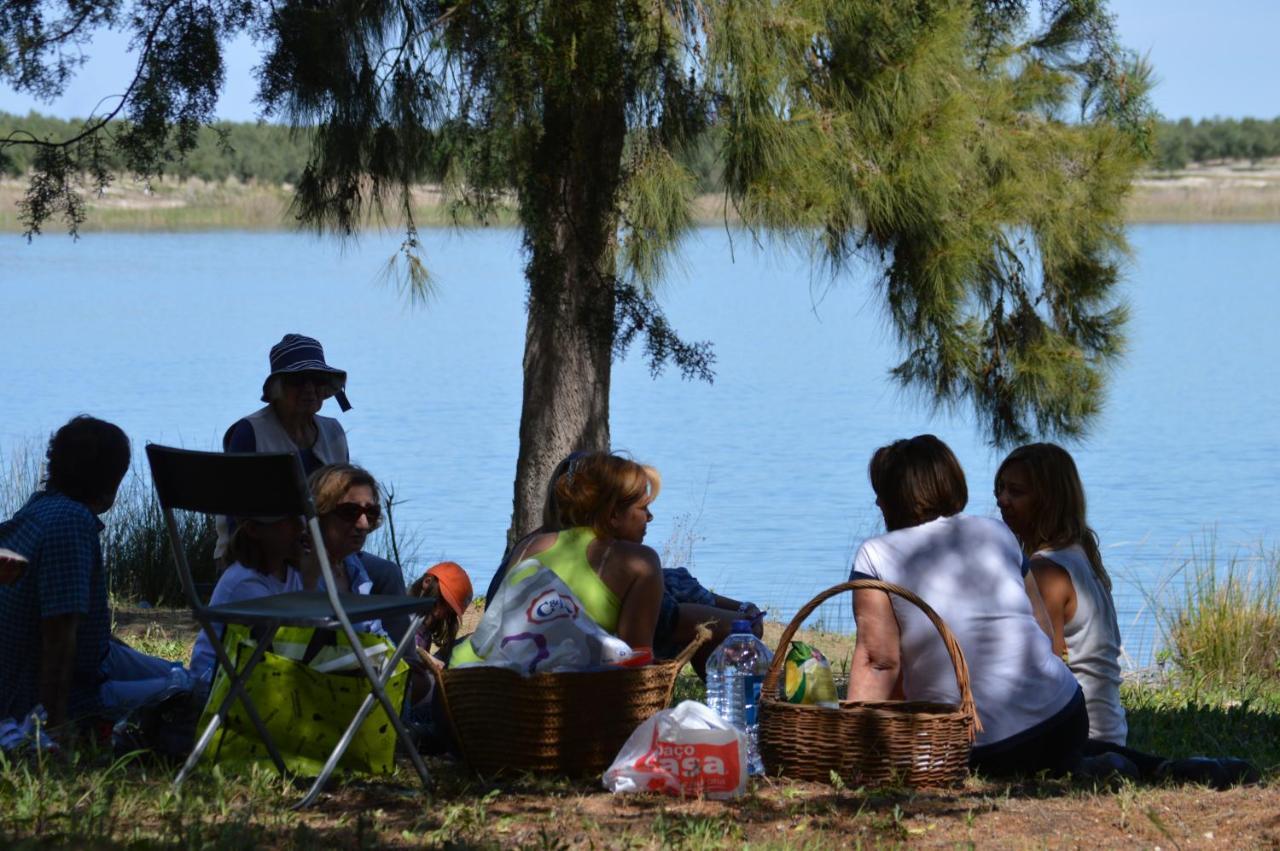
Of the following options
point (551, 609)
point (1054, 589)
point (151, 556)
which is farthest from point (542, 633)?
point (151, 556)

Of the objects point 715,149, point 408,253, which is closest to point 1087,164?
point 715,149

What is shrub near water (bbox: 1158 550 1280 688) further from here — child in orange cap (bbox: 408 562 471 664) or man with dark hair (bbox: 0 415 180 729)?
man with dark hair (bbox: 0 415 180 729)

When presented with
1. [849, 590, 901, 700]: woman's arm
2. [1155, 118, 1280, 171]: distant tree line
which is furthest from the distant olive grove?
[849, 590, 901, 700]: woman's arm

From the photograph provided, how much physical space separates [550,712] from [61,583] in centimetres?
114

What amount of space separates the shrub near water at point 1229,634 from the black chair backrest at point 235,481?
14.4 feet

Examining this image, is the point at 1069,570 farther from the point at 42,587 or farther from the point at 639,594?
the point at 42,587

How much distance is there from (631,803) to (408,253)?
3.73m

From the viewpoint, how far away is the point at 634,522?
3822mm

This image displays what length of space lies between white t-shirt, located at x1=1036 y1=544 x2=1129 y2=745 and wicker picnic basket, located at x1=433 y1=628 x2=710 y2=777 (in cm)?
95

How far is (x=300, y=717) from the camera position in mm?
3652

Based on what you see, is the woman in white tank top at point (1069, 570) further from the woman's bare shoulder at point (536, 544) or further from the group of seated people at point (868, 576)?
the woman's bare shoulder at point (536, 544)

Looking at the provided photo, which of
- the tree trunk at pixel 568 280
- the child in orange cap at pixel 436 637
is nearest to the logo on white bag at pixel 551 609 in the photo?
the child in orange cap at pixel 436 637

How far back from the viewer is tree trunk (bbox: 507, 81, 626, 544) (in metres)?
5.78

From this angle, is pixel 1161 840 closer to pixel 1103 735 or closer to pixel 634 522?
pixel 1103 735
